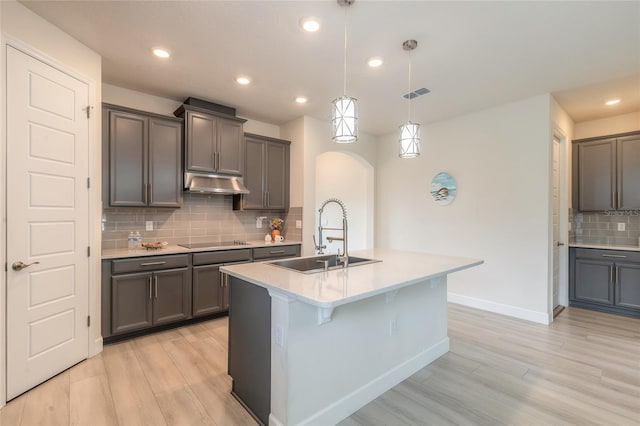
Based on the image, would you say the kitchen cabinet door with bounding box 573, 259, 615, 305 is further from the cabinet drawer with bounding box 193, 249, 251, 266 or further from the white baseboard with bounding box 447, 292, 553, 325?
the cabinet drawer with bounding box 193, 249, 251, 266

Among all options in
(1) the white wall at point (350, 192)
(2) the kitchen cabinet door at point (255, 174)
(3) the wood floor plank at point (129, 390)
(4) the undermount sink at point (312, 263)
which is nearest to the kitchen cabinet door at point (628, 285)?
(1) the white wall at point (350, 192)

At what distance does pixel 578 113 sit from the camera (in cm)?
431

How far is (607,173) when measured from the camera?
424 cm

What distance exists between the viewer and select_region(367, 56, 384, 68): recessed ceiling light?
9.17ft

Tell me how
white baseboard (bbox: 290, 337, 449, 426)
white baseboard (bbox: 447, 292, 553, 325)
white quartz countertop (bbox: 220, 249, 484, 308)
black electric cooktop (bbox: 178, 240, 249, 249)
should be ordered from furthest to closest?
1. black electric cooktop (bbox: 178, 240, 249, 249)
2. white baseboard (bbox: 447, 292, 553, 325)
3. white baseboard (bbox: 290, 337, 449, 426)
4. white quartz countertop (bbox: 220, 249, 484, 308)

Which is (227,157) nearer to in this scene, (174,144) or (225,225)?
(174,144)

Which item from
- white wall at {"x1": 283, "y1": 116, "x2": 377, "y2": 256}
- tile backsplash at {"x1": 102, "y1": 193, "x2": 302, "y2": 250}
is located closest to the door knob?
tile backsplash at {"x1": 102, "y1": 193, "x2": 302, "y2": 250}

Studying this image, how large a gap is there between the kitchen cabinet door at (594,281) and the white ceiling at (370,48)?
6.92 feet

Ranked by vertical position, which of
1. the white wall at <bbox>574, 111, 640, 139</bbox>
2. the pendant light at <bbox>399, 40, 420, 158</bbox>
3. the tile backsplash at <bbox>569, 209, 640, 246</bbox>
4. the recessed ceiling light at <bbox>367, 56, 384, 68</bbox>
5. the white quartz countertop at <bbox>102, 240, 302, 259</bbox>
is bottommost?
the white quartz countertop at <bbox>102, 240, 302, 259</bbox>

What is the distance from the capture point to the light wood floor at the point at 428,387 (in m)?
1.99

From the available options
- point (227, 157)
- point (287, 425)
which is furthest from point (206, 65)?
point (287, 425)

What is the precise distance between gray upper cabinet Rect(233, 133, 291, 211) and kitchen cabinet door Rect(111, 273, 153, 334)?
159 cm

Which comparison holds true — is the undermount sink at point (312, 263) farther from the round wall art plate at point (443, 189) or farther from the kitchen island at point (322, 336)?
the round wall art plate at point (443, 189)

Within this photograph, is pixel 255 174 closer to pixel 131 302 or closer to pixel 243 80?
pixel 243 80
